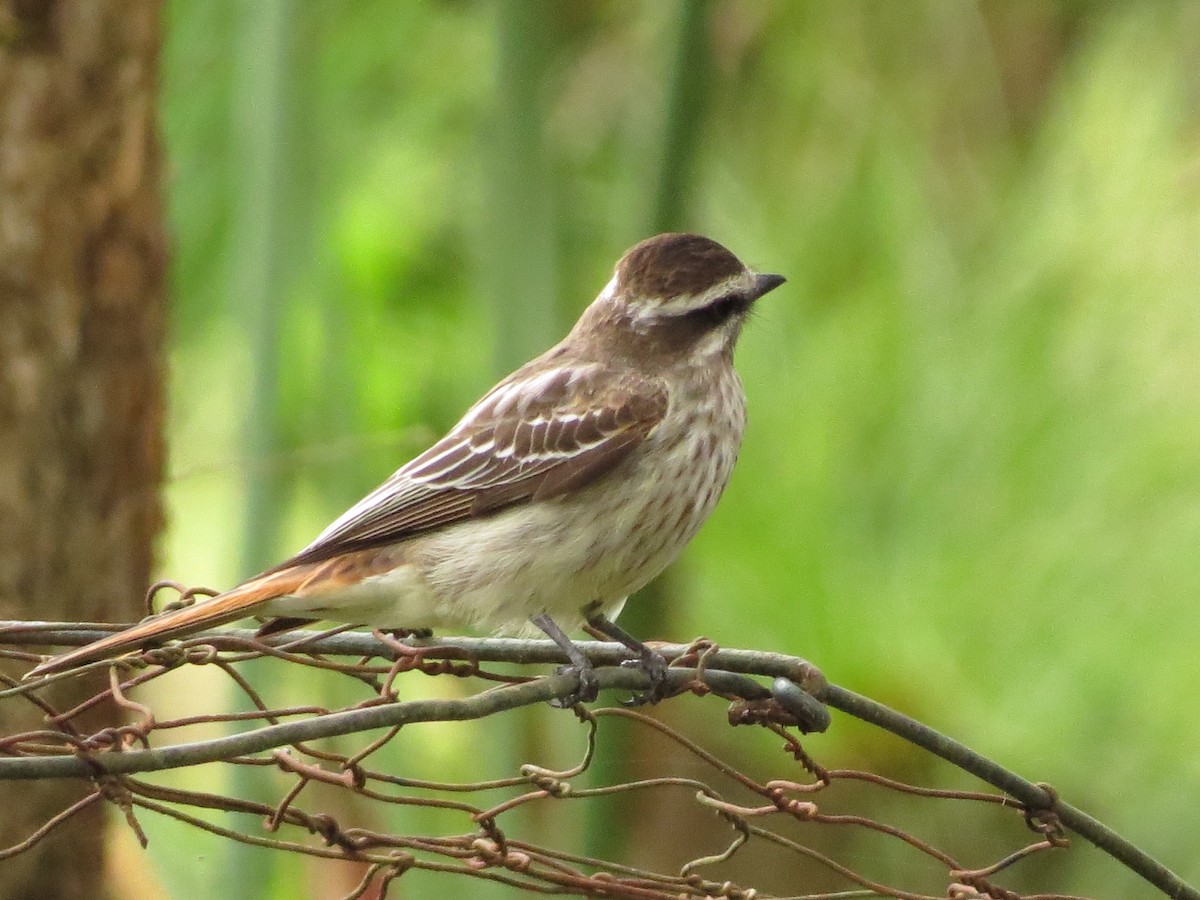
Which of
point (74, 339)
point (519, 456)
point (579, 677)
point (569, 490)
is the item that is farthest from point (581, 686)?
point (74, 339)

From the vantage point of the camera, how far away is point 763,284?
4105 millimetres

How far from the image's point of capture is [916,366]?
541 centimetres

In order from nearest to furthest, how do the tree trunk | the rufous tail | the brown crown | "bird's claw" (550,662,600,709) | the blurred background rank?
the rufous tail, "bird's claw" (550,662,600,709), the brown crown, the tree trunk, the blurred background

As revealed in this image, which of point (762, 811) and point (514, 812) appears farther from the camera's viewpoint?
point (514, 812)

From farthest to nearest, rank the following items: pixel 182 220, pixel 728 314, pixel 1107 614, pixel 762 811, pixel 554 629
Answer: pixel 182 220 → pixel 1107 614 → pixel 728 314 → pixel 554 629 → pixel 762 811

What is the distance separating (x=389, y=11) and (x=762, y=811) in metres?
4.37

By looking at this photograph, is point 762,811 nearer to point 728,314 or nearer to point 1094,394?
point 728,314

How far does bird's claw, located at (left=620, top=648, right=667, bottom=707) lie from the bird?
0.24m

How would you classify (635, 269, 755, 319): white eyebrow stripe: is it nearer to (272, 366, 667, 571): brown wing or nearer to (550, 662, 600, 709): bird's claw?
(272, 366, 667, 571): brown wing

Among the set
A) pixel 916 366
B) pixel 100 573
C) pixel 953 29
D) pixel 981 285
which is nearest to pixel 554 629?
pixel 100 573

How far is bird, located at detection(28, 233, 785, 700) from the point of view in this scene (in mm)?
3660

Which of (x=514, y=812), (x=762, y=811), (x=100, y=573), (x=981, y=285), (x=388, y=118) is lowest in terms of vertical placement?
(x=514, y=812)

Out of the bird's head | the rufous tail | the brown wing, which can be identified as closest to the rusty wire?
the rufous tail

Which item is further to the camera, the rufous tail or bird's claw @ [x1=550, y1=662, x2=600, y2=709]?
bird's claw @ [x1=550, y1=662, x2=600, y2=709]
